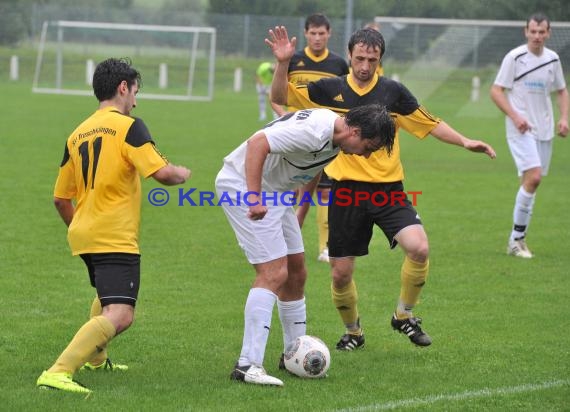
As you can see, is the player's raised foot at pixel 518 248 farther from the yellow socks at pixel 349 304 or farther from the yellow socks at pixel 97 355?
the yellow socks at pixel 97 355

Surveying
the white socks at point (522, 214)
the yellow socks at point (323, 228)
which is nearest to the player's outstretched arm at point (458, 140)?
the yellow socks at point (323, 228)

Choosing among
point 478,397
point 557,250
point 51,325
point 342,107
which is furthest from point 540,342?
point 557,250

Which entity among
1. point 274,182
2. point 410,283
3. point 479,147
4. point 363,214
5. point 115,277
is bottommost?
point 410,283

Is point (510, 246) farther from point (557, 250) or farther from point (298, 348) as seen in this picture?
point (298, 348)

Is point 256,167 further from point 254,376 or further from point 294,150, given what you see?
point 254,376

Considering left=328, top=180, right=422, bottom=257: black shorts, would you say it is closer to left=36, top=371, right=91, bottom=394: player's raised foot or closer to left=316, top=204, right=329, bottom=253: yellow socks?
left=36, top=371, right=91, bottom=394: player's raised foot

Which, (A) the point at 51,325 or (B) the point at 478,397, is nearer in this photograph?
(B) the point at 478,397

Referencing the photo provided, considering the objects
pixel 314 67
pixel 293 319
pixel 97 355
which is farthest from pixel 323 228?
pixel 97 355

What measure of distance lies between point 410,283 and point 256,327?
1434 millimetres

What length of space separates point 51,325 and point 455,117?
25.4 metres

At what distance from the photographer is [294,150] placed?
5.60m

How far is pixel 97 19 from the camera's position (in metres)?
Result: 44.2

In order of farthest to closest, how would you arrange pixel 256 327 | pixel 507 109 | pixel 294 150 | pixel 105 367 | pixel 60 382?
1. pixel 507 109
2. pixel 105 367
3. pixel 256 327
4. pixel 294 150
5. pixel 60 382

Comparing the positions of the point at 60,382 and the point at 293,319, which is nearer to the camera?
the point at 60,382
